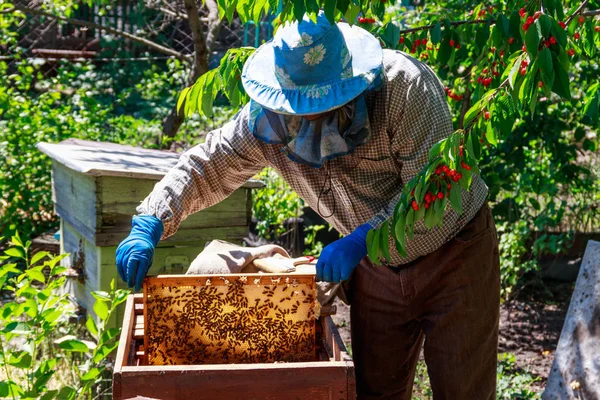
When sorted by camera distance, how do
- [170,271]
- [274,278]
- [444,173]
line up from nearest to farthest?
[444,173]
[274,278]
[170,271]

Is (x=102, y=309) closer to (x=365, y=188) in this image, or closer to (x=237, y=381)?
(x=237, y=381)

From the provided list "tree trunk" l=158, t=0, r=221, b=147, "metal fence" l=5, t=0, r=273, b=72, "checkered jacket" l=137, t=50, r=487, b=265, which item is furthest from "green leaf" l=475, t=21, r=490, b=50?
"metal fence" l=5, t=0, r=273, b=72

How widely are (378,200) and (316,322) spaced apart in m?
0.40

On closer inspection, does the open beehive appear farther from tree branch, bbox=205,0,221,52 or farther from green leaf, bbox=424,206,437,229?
tree branch, bbox=205,0,221,52

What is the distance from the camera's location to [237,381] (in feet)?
5.89

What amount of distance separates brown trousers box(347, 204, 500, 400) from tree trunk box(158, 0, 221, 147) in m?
2.35

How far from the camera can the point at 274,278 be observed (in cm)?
210

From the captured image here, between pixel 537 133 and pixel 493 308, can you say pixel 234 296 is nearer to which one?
pixel 493 308

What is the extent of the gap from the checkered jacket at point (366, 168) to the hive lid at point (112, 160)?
75 cm

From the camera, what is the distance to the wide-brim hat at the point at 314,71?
207cm

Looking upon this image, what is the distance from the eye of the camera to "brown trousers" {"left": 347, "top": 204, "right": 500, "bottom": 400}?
236cm

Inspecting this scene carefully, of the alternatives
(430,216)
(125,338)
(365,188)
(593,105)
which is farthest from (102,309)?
(593,105)

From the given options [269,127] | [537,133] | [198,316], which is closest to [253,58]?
[269,127]

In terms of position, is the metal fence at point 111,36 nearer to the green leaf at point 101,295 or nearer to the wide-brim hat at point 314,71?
the green leaf at point 101,295
